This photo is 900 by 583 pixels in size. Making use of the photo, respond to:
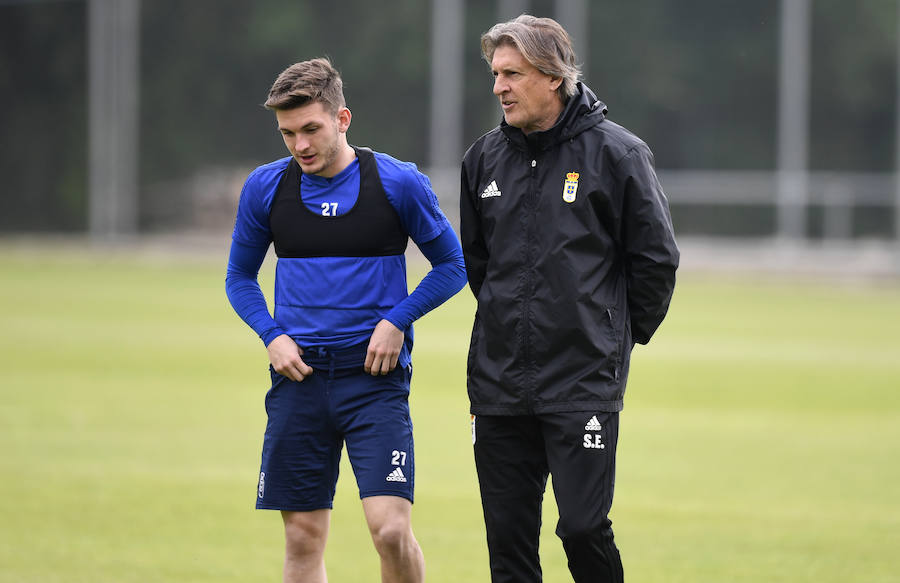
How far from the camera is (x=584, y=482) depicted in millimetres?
4590

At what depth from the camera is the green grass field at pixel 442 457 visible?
264 inches

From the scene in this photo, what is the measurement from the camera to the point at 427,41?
31766 mm

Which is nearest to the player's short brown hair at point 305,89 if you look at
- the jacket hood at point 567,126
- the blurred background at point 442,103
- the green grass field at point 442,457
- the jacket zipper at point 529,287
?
the jacket hood at point 567,126

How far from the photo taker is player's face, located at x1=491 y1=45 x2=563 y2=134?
4.67 meters

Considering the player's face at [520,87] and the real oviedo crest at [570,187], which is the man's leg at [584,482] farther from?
the player's face at [520,87]

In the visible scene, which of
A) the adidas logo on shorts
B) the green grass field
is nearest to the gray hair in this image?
the adidas logo on shorts

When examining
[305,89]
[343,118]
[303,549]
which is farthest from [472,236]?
[303,549]

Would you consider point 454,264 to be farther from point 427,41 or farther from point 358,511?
point 427,41

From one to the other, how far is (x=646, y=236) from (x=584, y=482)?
823 mm

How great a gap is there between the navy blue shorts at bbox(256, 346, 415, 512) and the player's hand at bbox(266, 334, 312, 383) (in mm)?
60

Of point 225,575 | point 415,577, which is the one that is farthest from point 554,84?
point 225,575

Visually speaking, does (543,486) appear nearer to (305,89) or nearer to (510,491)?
(510,491)

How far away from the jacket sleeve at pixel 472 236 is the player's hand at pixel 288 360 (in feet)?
2.13

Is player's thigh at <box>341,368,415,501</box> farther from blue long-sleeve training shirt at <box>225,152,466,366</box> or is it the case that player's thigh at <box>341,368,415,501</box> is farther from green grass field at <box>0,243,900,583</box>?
green grass field at <box>0,243,900,583</box>
